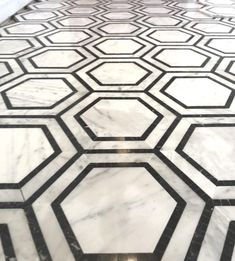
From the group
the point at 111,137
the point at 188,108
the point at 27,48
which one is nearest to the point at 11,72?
the point at 27,48

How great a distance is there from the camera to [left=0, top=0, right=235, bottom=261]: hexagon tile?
2.97 ft

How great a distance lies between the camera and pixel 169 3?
351cm

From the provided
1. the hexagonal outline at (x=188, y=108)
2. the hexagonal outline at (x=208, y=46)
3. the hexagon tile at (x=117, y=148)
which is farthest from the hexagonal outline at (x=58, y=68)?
the hexagonal outline at (x=208, y=46)

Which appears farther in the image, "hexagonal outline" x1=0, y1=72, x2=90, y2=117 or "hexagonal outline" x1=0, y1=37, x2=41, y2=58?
"hexagonal outline" x1=0, y1=37, x2=41, y2=58

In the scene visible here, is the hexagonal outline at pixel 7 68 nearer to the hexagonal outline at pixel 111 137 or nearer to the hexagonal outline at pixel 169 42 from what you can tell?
the hexagonal outline at pixel 111 137

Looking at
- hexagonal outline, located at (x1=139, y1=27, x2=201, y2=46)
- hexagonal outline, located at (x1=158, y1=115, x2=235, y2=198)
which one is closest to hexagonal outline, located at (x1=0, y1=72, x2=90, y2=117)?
hexagonal outline, located at (x1=158, y1=115, x2=235, y2=198)

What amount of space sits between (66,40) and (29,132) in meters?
1.29

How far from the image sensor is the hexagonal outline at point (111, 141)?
127 cm

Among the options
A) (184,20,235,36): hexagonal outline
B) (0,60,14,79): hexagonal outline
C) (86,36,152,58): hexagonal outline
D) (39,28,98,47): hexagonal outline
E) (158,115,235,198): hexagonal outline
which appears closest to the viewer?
(158,115,235,198): hexagonal outline

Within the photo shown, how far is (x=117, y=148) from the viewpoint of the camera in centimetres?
126

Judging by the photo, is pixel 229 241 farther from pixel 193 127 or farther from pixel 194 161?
pixel 193 127

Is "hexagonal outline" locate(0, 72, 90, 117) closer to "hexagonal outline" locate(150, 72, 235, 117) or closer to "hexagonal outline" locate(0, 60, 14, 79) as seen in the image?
"hexagonal outline" locate(0, 60, 14, 79)

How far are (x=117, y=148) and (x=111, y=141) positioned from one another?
0.05 meters

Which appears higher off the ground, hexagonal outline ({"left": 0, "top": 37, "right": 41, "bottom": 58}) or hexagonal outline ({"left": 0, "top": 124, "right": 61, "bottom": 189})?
hexagonal outline ({"left": 0, "top": 37, "right": 41, "bottom": 58})
